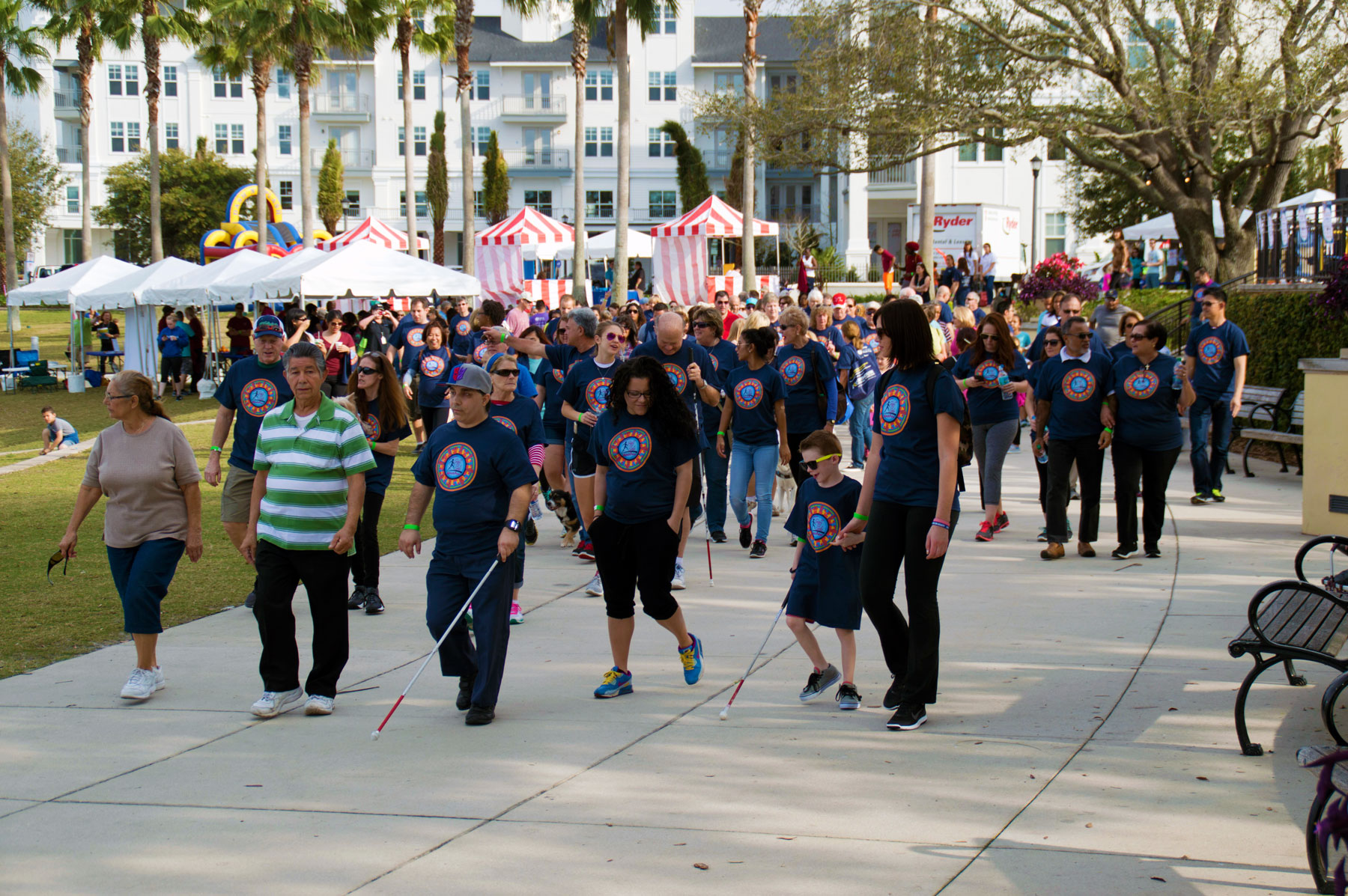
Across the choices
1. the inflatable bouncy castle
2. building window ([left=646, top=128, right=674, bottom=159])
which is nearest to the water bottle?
the inflatable bouncy castle

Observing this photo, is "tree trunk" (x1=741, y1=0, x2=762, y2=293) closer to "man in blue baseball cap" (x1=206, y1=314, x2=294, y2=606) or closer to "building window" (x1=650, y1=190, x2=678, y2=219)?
"man in blue baseball cap" (x1=206, y1=314, x2=294, y2=606)

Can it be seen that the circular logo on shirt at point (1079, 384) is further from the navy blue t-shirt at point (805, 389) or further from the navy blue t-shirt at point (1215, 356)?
the navy blue t-shirt at point (1215, 356)

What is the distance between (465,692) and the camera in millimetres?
6031

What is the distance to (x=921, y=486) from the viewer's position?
17.9 feet

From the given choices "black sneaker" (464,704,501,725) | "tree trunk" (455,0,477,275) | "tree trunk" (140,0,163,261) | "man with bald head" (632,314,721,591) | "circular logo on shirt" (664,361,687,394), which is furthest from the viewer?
"tree trunk" (140,0,163,261)

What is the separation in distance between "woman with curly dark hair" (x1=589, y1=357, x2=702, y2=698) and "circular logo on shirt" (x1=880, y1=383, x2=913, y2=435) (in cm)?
103

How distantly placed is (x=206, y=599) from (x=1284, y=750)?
Answer: 22.0 feet

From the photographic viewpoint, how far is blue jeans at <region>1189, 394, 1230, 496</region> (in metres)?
11.5

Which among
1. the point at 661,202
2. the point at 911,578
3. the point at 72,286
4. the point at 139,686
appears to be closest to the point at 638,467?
the point at 911,578

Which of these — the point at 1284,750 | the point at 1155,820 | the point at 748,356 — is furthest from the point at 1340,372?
the point at 1155,820

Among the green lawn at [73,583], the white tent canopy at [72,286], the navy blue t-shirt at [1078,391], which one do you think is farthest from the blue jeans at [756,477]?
the white tent canopy at [72,286]

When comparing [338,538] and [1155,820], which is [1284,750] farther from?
[338,538]

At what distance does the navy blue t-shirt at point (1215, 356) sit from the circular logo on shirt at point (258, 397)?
8.17 m

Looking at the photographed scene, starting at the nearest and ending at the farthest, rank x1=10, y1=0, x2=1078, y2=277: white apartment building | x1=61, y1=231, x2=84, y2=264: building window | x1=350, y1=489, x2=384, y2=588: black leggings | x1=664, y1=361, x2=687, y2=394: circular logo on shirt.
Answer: x1=350, y1=489, x2=384, y2=588: black leggings → x1=664, y1=361, x2=687, y2=394: circular logo on shirt → x1=10, y1=0, x2=1078, y2=277: white apartment building → x1=61, y1=231, x2=84, y2=264: building window
